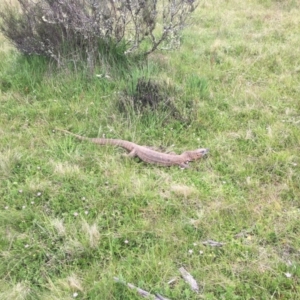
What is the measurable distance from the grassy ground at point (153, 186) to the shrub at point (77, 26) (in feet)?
1.24

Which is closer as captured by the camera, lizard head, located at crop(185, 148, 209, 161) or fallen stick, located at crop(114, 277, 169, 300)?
fallen stick, located at crop(114, 277, 169, 300)

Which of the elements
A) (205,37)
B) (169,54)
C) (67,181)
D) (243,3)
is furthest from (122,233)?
(243,3)

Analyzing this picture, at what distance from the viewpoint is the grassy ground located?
9.34 ft

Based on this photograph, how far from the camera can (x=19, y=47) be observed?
19.2 feet

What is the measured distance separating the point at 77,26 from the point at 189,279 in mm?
4384

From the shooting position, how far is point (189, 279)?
2.80 meters

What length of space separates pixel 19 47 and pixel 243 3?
242 inches

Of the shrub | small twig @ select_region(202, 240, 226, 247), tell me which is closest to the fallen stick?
small twig @ select_region(202, 240, 226, 247)

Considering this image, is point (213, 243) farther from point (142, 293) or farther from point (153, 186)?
point (153, 186)

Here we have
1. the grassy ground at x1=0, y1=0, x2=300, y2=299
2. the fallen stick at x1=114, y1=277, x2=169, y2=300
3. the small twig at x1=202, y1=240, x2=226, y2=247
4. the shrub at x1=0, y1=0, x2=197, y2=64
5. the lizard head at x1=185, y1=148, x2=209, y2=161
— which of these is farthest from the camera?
the shrub at x1=0, y1=0, x2=197, y2=64

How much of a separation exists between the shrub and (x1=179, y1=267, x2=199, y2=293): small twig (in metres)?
3.75

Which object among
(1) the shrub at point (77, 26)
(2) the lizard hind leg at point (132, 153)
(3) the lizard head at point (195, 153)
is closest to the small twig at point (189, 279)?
(3) the lizard head at point (195, 153)

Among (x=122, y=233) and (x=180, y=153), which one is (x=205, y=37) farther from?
(x=122, y=233)

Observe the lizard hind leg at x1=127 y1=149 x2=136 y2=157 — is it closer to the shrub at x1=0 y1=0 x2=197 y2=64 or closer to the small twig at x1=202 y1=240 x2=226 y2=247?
the small twig at x1=202 y1=240 x2=226 y2=247
